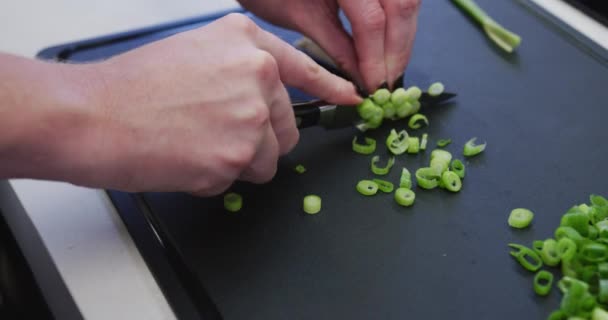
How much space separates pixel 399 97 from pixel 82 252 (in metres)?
0.63

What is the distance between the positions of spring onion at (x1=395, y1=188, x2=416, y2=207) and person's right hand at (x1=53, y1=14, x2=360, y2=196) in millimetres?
235

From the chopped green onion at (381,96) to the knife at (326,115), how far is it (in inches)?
1.8

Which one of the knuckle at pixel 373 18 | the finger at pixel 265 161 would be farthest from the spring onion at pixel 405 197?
the knuckle at pixel 373 18

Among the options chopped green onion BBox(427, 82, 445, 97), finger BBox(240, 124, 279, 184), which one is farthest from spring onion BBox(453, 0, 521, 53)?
finger BBox(240, 124, 279, 184)

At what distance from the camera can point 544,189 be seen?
0.98 metres

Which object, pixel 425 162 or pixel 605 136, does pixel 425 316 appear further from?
pixel 605 136

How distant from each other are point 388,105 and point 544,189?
1.06ft

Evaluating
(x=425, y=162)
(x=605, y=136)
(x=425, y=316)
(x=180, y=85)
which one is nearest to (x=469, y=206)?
(x=425, y=162)

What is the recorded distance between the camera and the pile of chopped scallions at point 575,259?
77 centimetres

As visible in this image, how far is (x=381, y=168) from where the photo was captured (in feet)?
3.32

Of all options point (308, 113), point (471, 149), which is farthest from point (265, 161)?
Result: point (471, 149)

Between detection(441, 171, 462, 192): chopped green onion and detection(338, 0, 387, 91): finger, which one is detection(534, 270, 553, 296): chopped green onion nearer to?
detection(441, 171, 462, 192): chopped green onion

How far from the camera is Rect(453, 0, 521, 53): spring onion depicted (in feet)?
4.26

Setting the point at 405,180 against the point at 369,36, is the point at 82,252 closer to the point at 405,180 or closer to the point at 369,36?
the point at 405,180
